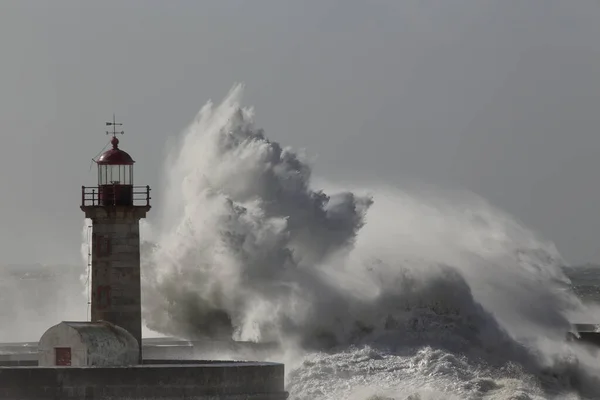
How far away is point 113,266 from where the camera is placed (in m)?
22.1

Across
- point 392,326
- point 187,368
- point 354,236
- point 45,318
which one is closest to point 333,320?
point 392,326

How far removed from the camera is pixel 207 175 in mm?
33062

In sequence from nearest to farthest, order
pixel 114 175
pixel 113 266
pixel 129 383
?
pixel 129 383, pixel 113 266, pixel 114 175

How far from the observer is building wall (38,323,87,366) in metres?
20.3

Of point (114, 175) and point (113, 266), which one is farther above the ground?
point (114, 175)

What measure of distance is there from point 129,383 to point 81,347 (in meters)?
1.33

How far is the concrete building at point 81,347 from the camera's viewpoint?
20.4 meters

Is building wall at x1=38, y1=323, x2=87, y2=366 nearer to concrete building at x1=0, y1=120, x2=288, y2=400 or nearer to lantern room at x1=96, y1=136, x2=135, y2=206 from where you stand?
concrete building at x1=0, y1=120, x2=288, y2=400

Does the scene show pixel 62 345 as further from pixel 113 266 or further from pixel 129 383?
pixel 113 266

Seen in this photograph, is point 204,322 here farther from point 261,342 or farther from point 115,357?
point 115,357

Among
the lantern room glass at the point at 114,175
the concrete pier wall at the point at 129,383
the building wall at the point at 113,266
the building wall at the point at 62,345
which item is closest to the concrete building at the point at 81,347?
the building wall at the point at 62,345

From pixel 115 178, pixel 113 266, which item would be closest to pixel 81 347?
pixel 113 266

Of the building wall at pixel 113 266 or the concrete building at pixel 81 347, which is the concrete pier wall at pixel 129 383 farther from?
the building wall at pixel 113 266

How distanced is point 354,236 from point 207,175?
A: 317 cm
